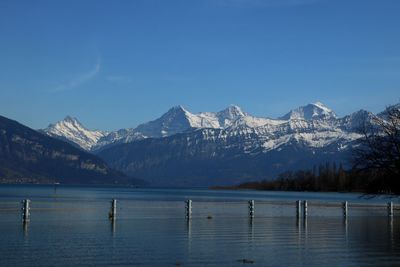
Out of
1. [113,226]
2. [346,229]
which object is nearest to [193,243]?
[113,226]

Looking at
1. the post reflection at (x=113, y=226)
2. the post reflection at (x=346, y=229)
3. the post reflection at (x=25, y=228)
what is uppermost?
the post reflection at (x=25, y=228)

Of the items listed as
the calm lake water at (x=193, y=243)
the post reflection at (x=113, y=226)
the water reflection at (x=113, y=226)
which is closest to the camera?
the calm lake water at (x=193, y=243)

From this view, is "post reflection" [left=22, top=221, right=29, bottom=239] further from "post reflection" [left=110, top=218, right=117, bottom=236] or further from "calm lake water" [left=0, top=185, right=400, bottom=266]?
"post reflection" [left=110, top=218, right=117, bottom=236]

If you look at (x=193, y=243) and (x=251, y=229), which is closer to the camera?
(x=193, y=243)

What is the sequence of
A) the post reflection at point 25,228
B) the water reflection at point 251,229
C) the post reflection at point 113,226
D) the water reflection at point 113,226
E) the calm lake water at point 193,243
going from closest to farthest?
the calm lake water at point 193,243 → the post reflection at point 25,228 → the water reflection at point 251,229 → the post reflection at point 113,226 → the water reflection at point 113,226

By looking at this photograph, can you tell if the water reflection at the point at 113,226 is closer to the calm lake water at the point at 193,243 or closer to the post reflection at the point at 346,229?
the calm lake water at the point at 193,243

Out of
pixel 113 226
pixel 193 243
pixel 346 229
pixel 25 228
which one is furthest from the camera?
pixel 346 229

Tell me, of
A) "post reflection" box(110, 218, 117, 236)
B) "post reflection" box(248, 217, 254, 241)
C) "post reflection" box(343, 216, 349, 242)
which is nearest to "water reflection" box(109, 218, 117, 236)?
"post reflection" box(110, 218, 117, 236)

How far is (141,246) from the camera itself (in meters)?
33.3

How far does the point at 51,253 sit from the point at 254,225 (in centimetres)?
2344

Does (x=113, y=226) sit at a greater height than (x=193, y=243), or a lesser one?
greater

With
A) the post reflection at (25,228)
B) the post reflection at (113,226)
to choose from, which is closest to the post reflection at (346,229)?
the post reflection at (113,226)

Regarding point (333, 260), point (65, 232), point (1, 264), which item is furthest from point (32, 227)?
point (333, 260)

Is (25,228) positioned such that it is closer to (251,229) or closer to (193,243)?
(193,243)
